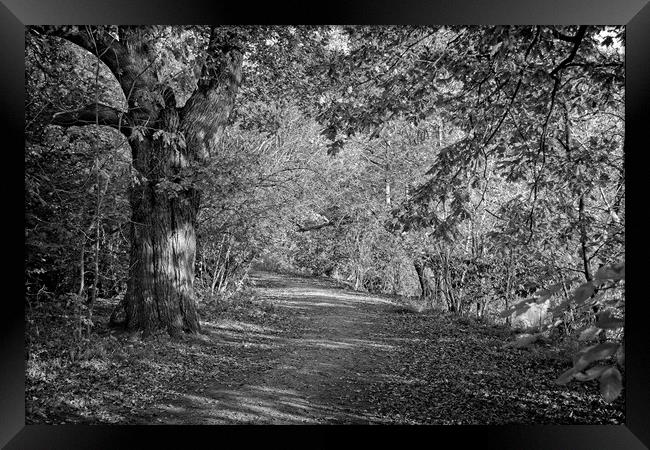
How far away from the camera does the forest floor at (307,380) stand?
312cm

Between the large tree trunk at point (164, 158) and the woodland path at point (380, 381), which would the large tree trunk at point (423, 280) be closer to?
the woodland path at point (380, 381)

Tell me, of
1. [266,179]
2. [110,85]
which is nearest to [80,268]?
→ [110,85]

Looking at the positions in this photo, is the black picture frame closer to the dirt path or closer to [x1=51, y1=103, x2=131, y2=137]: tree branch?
the dirt path

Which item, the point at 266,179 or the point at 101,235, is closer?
the point at 101,235

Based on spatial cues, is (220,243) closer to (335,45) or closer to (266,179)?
(266,179)

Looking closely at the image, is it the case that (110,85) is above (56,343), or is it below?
above

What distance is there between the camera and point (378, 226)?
6.77 m

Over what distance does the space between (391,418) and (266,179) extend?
12.0ft

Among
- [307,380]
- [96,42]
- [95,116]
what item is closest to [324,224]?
[307,380]

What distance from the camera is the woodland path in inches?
126
